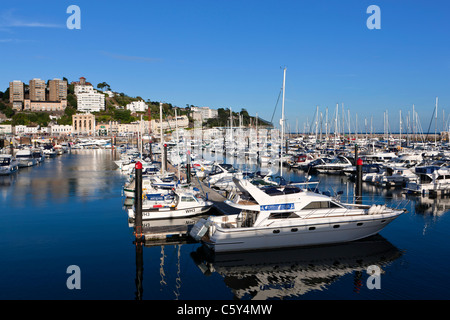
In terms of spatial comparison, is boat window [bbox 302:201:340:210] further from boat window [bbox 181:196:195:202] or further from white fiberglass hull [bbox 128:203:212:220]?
boat window [bbox 181:196:195:202]

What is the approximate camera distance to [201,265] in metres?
17.0

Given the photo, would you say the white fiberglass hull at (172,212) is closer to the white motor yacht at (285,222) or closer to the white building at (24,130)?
the white motor yacht at (285,222)

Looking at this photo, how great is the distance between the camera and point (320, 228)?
18.2m

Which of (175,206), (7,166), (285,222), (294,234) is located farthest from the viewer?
(7,166)

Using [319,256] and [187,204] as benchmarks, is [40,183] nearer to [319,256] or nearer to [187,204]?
[187,204]

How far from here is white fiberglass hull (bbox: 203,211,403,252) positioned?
695 inches

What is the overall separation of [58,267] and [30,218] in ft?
34.1

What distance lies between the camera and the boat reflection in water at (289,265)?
14898 millimetres

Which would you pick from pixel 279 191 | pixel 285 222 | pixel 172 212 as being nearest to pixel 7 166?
pixel 172 212

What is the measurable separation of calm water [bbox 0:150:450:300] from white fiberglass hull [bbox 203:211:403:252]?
404mm

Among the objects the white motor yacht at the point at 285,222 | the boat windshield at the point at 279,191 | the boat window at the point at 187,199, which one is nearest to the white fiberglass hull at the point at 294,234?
the white motor yacht at the point at 285,222

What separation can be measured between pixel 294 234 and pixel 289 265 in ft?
5.48

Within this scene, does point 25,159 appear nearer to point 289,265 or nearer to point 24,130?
point 289,265
